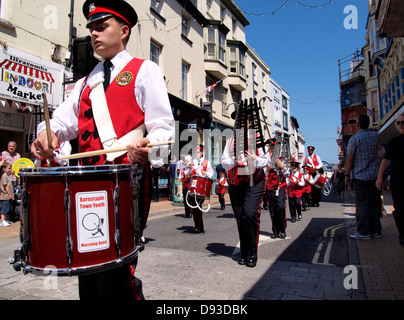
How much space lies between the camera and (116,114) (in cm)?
181

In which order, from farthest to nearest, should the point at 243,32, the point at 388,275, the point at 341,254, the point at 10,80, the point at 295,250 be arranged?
the point at 243,32 → the point at 10,80 → the point at 295,250 → the point at 341,254 → the point at 388,275

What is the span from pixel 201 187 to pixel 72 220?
535 cm

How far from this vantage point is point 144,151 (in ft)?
5.41

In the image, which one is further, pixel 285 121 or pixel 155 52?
pixel 285 121

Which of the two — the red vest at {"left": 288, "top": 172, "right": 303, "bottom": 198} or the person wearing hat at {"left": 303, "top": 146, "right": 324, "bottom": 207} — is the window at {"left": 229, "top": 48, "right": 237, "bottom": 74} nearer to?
the person wearing hat at {"left": 303, "top": 146, "right": 324, "bottom": 207}

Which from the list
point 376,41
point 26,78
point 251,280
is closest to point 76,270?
point 251,280

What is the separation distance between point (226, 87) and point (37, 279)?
21.0m

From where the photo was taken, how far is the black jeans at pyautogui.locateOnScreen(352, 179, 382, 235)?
5207 mm

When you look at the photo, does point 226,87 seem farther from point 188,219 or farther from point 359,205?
point 359,205

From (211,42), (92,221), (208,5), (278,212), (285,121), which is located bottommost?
(278,212)

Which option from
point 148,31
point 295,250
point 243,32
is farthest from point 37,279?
point 243,32

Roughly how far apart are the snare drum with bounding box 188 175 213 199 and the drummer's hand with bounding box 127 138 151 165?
5033mm

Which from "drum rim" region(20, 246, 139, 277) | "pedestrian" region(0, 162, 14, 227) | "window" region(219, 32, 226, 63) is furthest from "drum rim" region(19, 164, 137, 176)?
"window" region(219, 32, 226, 63)

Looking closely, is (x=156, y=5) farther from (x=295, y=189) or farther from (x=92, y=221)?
(x=92, y=221)
